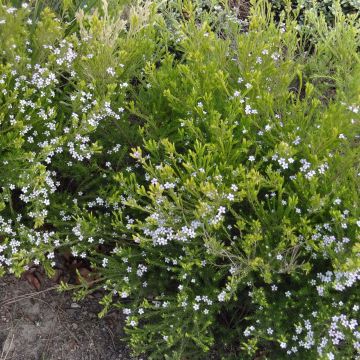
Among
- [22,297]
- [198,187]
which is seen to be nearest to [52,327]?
[22,297]

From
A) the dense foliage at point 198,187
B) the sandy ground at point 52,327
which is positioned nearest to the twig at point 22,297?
the sandy ground at point 52,327

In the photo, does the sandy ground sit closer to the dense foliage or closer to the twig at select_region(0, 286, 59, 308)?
the twig at select_region(0, 286, 59, 308)

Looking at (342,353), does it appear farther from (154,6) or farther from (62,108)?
(154,6)

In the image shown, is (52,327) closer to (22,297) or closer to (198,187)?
(22,297)

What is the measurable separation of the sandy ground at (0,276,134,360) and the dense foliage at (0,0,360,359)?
25cm

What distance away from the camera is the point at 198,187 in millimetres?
2486

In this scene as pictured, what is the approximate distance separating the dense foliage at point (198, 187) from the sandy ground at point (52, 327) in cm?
25

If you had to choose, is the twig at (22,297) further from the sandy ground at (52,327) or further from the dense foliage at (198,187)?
the dense foliage at (198,187)

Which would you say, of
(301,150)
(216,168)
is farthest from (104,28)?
(301,150)

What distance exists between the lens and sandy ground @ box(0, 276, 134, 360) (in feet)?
9.66

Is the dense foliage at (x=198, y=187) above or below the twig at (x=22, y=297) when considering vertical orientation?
above

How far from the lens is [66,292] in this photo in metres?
3.17

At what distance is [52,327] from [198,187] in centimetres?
133

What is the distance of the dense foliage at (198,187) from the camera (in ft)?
7.86
